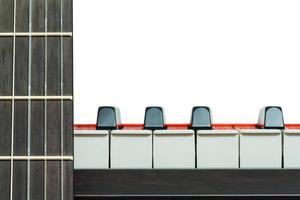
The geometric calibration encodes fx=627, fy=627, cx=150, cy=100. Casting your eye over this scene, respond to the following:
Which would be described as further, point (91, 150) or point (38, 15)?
point (91, 150)

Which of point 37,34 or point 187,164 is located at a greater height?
point 37,34

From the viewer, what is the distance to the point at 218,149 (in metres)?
4.19

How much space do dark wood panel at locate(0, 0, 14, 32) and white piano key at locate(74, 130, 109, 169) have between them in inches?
31.9

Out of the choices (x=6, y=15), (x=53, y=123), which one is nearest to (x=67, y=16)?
(x=6, y=15)

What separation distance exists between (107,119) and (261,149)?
108cm

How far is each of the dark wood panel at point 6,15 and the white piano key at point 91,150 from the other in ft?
2.66

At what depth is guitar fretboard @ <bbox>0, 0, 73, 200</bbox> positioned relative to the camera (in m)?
3.93

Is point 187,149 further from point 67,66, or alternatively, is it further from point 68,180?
point 67,66

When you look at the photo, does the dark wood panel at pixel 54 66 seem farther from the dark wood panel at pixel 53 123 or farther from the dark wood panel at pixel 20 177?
the dark wood panel at pixel 20 177

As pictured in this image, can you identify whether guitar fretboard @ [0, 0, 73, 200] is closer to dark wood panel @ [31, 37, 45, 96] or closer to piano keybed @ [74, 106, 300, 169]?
dark wood panel @ [31, 37, 45, 96]

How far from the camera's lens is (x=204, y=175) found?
13.6 feet

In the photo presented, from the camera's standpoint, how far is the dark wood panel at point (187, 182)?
162 inches

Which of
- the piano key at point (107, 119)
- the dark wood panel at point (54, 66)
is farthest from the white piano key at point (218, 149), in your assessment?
the dark wood panel at point (54, 66)

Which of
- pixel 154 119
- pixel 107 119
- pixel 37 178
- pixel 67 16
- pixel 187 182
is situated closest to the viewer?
pixel 37 178
